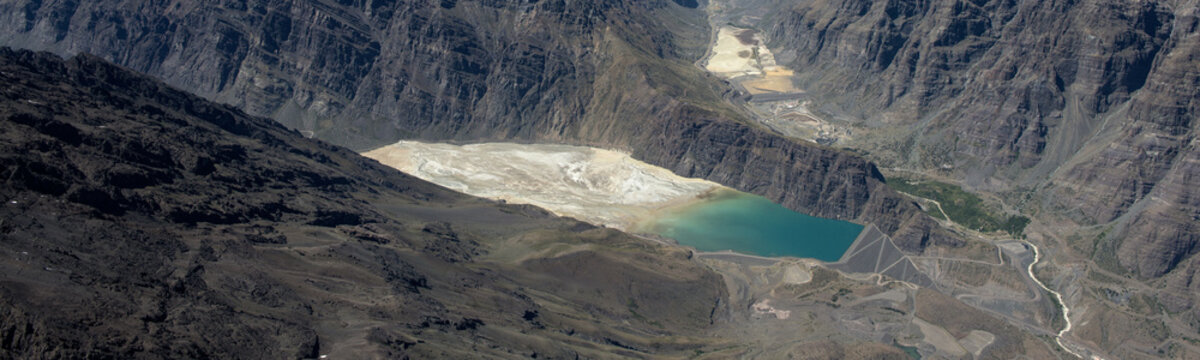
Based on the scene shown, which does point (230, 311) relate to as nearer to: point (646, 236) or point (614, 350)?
point (614, 350)

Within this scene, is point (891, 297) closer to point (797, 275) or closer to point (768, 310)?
point (797, 275)

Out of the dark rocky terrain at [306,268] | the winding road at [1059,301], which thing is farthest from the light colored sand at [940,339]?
the winding road at [1059,301]

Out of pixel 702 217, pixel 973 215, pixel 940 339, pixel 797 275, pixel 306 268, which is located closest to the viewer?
pixel 306 268

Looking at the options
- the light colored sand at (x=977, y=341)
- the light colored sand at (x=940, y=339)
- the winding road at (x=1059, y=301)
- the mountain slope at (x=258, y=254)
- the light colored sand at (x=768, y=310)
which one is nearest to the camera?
the mountain slope at (x=258, y=254)

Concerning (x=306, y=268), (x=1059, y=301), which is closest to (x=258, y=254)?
(x=306, y=268)

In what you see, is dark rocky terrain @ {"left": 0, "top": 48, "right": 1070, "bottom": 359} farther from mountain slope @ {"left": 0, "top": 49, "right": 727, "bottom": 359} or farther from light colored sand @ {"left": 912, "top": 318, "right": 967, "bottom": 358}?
light colored sand @ {"left": 912, "top": 318, "right": 967, "bottom": 358}

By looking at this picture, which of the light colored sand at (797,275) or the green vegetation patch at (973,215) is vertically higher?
the green vegetation patch at (973,215)

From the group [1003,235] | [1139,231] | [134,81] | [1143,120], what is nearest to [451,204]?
[134,81]

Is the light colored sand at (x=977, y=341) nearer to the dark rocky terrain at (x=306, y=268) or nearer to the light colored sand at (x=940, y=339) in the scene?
the dark rocky terrain at (x=306, y=268)
